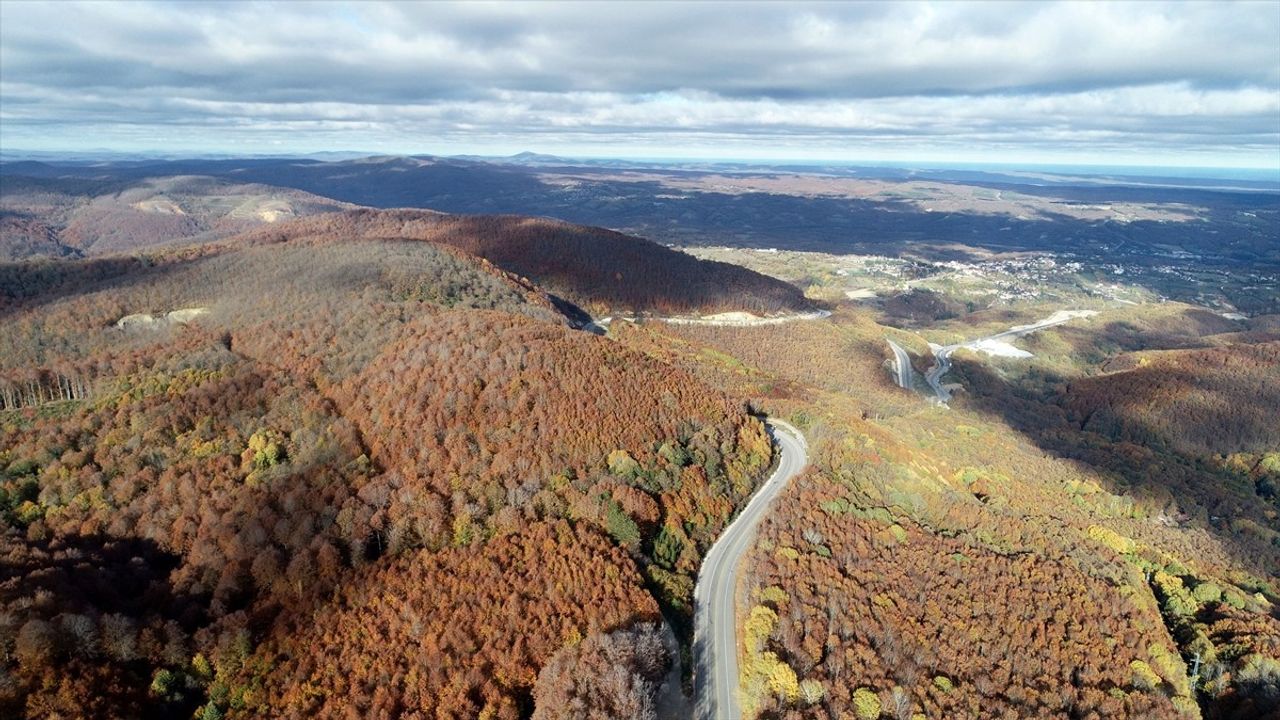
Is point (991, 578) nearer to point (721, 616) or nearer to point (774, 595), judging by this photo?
point (774, 595)

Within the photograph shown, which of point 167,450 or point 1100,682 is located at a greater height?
point 167,450

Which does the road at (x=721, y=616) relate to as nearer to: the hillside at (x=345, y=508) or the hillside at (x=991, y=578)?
the hillside at (x=991, y=578)

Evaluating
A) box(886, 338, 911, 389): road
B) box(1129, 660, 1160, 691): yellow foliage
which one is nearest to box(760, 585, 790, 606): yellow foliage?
box(1129, 660, 1160, 691): yellow foliage

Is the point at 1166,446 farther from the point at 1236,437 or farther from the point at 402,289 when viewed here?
the point at 402,289

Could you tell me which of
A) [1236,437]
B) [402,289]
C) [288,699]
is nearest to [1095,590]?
[288,699]

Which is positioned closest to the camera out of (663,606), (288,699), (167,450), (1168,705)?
(288,699)

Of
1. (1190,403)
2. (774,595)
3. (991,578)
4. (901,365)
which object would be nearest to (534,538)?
(774,595)
